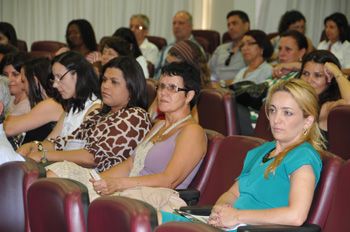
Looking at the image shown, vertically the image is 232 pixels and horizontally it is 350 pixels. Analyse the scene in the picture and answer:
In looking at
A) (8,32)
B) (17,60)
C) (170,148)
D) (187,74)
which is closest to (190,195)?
(170,148)

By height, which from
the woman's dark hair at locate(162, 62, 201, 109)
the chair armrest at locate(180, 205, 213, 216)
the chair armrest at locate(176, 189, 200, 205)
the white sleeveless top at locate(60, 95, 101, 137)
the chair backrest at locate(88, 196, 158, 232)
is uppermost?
the woman's dark hair at locate(162, 62, 201, 109)

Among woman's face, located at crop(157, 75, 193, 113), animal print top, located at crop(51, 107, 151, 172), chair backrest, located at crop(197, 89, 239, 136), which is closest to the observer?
woman's face, located at crop(157, 75, 193, 113)

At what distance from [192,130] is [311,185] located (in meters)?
0.92

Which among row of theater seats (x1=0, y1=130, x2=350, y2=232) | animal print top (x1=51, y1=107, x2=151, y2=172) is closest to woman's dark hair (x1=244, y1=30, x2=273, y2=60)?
animal print top (x1=51, y1=107, x2=151, y2=172)

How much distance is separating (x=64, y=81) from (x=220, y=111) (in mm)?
1011

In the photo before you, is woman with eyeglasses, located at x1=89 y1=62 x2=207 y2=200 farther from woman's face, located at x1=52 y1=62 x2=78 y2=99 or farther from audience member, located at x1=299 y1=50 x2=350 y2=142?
audience member, located at x1=299 y1=50 x2=350 y2=142

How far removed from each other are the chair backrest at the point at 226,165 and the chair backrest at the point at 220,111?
122cm

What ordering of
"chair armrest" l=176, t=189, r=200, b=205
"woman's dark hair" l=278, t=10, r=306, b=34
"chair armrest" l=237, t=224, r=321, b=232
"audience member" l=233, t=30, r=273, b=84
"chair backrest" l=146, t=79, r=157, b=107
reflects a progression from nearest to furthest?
"chair armrest" l=237, t=224, r=321, b=232, "chair armrest" l=176, t=189, r=200, b=205, "chair backrest" l=146, t=79, r=157, b=107, "audience member" l=233, t=30, r=273, b=84, "woman's dark hair" l=278, t=10, r=306, b=34

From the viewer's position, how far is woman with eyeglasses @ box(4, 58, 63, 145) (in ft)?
15.4

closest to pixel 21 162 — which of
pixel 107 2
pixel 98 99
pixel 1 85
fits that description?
pixel 1 85

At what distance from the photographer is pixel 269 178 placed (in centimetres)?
315

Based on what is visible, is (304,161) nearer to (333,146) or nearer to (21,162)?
(21,162)

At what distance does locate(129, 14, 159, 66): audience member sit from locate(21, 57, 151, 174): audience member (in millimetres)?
4426

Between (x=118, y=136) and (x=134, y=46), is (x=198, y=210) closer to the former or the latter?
(x=118, y=136)
